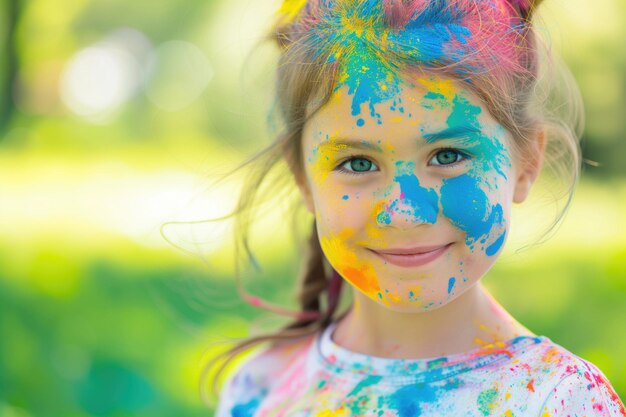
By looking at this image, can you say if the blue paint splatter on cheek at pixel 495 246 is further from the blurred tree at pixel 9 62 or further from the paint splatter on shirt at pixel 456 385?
the blurred tree at pixel 9 62

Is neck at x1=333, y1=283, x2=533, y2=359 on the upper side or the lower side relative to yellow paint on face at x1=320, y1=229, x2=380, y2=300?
lower

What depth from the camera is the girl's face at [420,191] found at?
1.61 m

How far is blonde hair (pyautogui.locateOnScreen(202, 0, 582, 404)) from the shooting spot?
5.40 feet

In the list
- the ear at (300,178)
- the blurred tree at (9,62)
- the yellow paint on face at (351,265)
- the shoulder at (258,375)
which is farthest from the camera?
the blurred tree at (9,62)

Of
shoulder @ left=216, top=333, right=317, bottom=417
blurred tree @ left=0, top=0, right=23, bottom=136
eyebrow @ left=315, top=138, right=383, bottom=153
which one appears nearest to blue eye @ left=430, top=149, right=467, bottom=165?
eyebrow @ left=315, top=138, right=383, bottom=153

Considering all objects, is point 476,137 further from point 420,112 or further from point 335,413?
point 335,413

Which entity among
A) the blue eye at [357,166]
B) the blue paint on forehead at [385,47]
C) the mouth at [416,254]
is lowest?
the mouth at [416,254]

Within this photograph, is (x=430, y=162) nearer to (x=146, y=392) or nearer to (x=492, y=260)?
(x=492, y=260)

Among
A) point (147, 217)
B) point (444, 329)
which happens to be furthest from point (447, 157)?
point (147, 217)

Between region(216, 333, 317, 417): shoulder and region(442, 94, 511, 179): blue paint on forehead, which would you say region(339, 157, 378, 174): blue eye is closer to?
region(442, 94, 511, 179): blue paint on forehead

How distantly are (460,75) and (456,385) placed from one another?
23.6 inches

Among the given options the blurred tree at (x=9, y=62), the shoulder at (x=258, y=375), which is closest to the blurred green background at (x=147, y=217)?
the blurred tree at (x=9, y=62)

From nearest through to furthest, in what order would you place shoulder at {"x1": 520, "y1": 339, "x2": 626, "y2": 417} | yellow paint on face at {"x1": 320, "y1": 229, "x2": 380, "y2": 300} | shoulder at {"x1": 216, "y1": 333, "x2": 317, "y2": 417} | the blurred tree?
1. shoulder at {"x1": 520, "y1": 339, "x2": 626, "y2": 417}
2. yellow paint on face at {"x1": 320, "y1": 229, "x2": 380, "y2": 300}
3. shoulder at {"x1": 216, "y1": 333, "x2": 317, "y2": 417}
4. the blurred tree

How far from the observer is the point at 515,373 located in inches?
65.5
